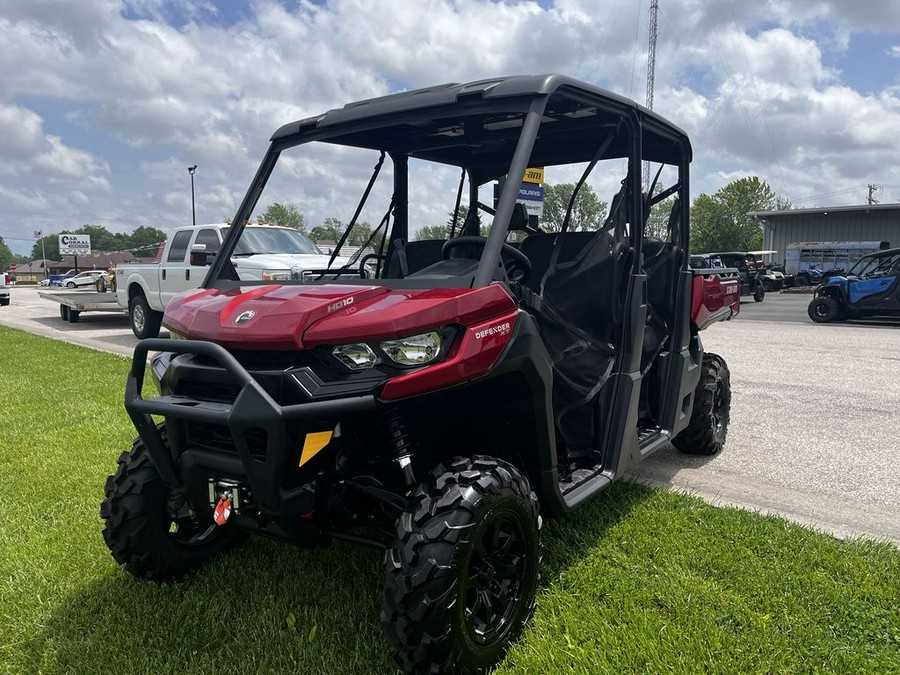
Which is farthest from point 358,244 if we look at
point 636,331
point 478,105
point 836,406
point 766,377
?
point 766,377

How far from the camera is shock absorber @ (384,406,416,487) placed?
8.21 ft

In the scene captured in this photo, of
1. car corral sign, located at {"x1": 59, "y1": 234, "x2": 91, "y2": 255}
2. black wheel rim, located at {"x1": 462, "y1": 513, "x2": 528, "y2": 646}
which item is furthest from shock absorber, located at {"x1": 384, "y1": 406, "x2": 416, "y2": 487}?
car corral sign, located at {"x1": 59, "y1": 234, "x2": 91, "y2": 255}

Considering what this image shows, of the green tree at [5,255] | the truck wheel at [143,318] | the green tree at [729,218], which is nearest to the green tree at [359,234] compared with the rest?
the truck wheel at [143,318]

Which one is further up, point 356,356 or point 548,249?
point 548,249

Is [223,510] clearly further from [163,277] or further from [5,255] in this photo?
[5,255]

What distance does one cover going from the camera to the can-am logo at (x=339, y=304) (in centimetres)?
240

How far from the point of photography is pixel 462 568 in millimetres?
2301

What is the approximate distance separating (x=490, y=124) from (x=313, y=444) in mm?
2019

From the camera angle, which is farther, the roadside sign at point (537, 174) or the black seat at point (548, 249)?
the roadside sign at point (537, 174)

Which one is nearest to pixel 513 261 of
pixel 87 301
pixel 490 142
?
pixel 490 142

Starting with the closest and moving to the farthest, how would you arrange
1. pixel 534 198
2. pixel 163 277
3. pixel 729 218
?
pixel 534 198
pixel 163 277
pixel 729 218

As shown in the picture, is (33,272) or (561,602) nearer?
(561,602)

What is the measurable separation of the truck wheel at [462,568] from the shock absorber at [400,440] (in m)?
0.08

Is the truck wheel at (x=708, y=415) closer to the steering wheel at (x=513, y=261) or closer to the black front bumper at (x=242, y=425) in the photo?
the steering wheel at (x=513, y=261)
